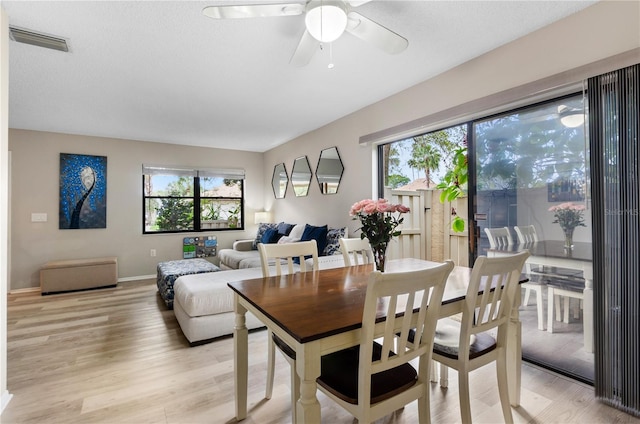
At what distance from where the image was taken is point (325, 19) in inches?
64.7

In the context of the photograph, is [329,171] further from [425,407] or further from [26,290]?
[26,290]

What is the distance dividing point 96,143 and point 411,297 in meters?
5.73

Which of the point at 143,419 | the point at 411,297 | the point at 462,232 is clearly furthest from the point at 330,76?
the point at 143,419

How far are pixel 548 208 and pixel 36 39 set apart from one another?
383 cm

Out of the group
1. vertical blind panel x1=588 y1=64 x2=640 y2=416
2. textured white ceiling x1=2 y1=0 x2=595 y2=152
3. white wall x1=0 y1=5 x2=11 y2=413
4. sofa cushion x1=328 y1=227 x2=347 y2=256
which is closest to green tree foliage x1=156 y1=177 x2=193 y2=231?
textured white ceiling x1=2 y1=0 x2=595 y2=152

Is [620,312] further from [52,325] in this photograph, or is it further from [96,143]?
[96,143]

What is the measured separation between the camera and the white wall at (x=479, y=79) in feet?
6.00

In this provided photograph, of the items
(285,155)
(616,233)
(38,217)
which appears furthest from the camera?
(285,155)

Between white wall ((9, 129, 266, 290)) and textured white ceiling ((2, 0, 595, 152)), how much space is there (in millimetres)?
629

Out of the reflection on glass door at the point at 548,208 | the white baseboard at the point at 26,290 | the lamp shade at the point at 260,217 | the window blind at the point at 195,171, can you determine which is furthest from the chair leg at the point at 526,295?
the white baseboard at the point at 26,290

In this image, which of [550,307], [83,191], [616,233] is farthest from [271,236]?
[616,233]

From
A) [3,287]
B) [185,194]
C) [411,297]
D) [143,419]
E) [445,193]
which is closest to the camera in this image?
[411,297]

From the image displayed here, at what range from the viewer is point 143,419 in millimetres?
1720

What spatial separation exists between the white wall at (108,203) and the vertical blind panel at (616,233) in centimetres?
551
